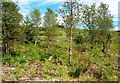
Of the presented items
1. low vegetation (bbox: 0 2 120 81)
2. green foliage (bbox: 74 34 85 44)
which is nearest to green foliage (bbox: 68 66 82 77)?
low vegetation (bbox: 0 2 120 81)

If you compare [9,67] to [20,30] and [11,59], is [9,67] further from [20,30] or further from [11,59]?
[20,30]

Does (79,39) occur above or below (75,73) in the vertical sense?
above

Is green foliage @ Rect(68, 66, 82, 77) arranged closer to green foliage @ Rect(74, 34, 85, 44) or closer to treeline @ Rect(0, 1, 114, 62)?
treeline @ Rect(0, 1, 114, 62)

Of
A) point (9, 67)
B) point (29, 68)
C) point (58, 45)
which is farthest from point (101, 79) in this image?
point (58, 45)

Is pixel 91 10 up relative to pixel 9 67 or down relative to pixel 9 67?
up

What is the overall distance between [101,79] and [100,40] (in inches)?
722

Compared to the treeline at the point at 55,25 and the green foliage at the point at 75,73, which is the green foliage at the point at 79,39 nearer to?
the treeline at the point at 55,25

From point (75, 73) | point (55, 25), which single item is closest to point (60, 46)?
point (55, 25)

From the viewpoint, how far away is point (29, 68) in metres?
22.9

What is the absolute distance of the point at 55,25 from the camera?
134 feet

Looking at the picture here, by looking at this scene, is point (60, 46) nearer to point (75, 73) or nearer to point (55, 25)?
point (55, 25)

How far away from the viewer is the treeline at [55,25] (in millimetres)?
26969

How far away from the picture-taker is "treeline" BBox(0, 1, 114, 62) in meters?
27.0

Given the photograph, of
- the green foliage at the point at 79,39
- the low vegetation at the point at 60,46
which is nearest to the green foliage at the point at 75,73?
the low vegetation at the point at 60,46
